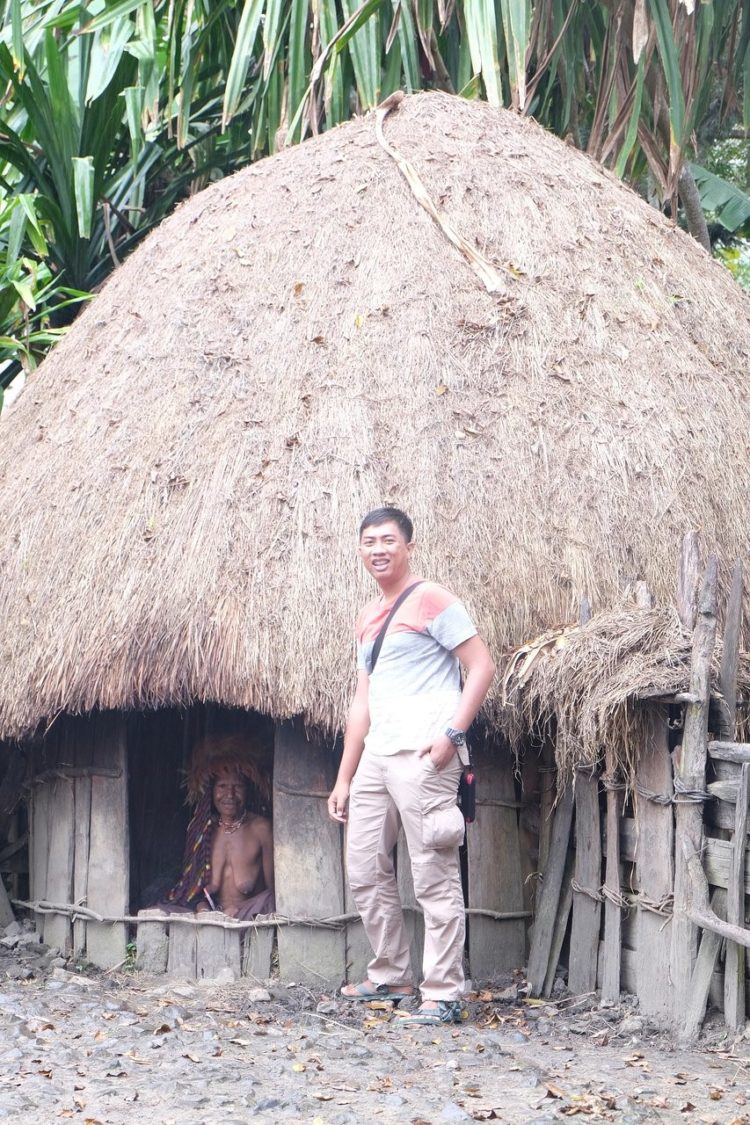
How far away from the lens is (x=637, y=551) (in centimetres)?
595

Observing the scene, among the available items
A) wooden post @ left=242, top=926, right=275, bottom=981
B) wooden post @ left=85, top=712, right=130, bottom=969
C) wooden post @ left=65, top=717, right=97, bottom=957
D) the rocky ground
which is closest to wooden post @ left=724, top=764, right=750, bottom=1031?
the rocky ground

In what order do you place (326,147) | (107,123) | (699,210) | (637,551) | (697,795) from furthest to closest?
(699,210) → (107,123) → (326,147) → (637,551) → (697,795)

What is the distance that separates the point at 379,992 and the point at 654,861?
124cm

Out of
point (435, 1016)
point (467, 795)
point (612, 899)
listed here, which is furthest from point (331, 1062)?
point (612, 899)

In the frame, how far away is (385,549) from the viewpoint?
4988mm

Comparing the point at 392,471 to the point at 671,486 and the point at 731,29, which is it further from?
the point at 731,29

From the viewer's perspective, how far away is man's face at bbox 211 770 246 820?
654 cm

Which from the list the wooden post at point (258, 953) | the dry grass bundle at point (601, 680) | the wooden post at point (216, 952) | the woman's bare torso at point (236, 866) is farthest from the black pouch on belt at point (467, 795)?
the woman's bare torso at point (236, 866)

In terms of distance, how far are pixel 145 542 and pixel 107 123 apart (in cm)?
480

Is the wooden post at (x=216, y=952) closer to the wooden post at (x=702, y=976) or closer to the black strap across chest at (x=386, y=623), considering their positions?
the black strap across chest at (x=386, y=623)

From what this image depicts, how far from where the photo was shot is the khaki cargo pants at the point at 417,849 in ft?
16.2

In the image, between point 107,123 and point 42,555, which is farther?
point 107,123

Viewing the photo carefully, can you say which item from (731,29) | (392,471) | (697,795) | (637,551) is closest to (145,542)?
(392,471)

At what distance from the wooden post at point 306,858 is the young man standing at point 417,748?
598 mm
